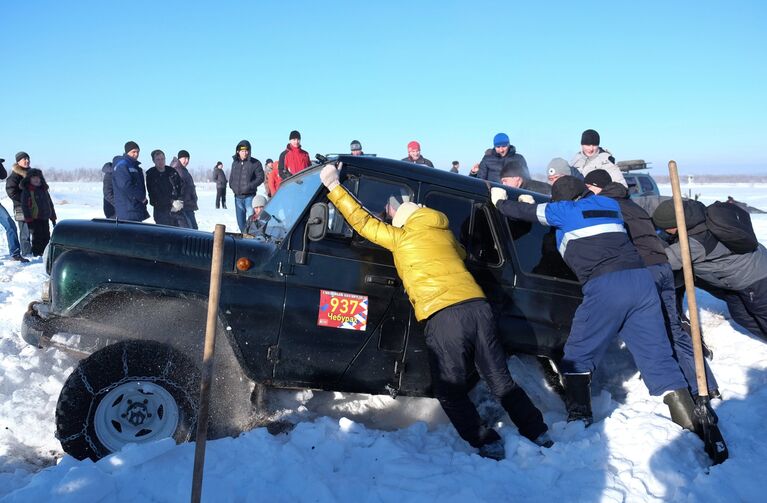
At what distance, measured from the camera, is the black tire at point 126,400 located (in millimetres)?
3527

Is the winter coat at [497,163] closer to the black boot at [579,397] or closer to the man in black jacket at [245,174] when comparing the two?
the black boot at [579,397]

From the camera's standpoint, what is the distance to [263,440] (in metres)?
3.54

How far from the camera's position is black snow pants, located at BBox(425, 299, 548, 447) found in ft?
12.8

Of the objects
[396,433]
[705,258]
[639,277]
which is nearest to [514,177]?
[705,258]

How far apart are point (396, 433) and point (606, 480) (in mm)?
1351

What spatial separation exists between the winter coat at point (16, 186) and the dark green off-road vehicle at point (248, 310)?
701 cm

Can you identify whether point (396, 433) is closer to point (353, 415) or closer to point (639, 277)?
point (353, 415)

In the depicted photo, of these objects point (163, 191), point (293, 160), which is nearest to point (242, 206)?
point (163, 191)

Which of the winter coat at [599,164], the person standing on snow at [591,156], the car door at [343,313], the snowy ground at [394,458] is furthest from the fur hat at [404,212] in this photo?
the person standing on snow at [591,156]

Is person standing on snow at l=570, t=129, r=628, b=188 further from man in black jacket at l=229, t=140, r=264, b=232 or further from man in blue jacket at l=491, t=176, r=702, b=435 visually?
man in black jacket at l=229, t=140, r=264, b=232

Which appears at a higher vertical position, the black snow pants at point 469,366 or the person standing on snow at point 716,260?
the person standing on snow at point 716,260

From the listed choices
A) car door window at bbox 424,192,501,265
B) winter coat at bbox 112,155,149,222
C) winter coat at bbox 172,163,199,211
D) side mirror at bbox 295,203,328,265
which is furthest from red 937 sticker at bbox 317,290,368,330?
winter coat at bbox 172,163,199,211

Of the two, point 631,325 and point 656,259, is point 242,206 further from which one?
point 631,325

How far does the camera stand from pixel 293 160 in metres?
9.43
